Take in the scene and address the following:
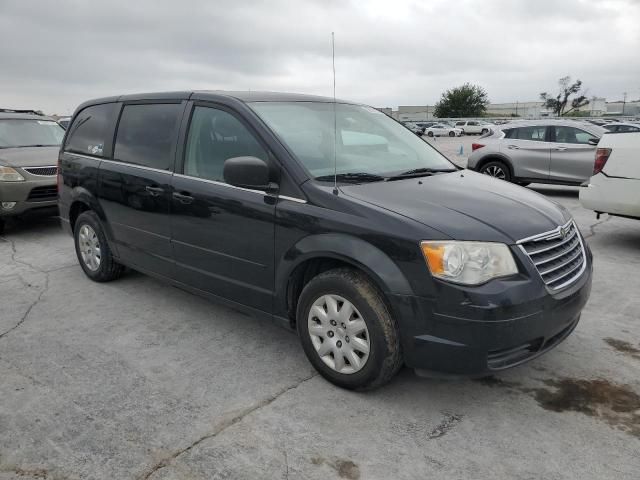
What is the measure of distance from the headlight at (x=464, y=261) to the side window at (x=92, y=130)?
3403 mm

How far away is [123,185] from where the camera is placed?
4.41 m

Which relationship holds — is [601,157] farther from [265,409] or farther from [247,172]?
[265,409]

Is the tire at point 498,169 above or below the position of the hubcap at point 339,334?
above

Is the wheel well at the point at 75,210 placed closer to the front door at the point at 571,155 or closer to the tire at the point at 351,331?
the tire at the point at 351,331

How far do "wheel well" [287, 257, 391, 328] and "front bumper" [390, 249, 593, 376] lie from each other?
1.61ft

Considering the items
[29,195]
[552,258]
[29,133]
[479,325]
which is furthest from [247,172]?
[29,133]

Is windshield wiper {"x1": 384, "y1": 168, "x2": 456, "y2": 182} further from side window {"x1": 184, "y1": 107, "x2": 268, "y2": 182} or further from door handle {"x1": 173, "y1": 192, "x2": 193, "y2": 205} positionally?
door handle {"x1": 173, "y1": 192, "x2": 193, "y2": 205}

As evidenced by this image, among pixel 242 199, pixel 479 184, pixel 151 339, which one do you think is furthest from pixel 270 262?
pixel 479 184

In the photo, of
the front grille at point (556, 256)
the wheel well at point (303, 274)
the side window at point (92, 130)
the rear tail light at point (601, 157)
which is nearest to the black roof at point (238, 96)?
the side window at point (92, 130)

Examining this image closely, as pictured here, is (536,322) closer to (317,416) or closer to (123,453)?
(317,416)

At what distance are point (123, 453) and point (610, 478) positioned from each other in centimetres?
225

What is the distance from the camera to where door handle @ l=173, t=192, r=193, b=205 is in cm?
374

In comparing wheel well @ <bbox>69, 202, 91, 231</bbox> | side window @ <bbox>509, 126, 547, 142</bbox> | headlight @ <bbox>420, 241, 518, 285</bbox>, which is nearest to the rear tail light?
headlight @ <bbox>420, 241, 518, 285</bbox>

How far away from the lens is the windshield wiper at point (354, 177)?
127 inches
